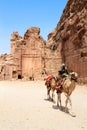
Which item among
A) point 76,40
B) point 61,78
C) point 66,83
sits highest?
point 76,40

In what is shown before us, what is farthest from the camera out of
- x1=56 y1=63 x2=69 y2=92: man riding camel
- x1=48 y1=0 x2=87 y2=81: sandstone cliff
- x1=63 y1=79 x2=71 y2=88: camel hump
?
x1=48 y1=0 x2=87 y2=81: sandstone cliff

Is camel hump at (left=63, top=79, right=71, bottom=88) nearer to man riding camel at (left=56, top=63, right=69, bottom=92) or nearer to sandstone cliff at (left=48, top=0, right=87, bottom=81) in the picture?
man riding camel at (left=56, top=63, right=69, bottom=92)

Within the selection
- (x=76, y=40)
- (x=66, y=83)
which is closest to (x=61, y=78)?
(x=66, y=83)

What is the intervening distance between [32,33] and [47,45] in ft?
14.2

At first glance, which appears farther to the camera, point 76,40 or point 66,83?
point 76,40

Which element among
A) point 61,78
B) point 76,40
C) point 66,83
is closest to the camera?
point 66,83

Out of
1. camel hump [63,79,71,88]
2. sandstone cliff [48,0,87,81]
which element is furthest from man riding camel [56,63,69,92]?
sandstone cliff [48,0,87,81]

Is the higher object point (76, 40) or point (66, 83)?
point (76, 40)

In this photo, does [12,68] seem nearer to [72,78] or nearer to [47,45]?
[47,45]

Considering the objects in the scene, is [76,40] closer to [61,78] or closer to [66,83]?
[61,78]

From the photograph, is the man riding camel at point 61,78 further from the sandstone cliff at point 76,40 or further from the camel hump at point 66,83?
the sandstone cliff at point 76,40

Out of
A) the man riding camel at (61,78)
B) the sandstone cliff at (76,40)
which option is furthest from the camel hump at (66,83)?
the sandstone cliff at (76,40)

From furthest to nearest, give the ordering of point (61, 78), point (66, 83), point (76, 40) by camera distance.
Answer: point (76, 40), point (61, 78), point (66, 83)

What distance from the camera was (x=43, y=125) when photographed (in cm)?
930
